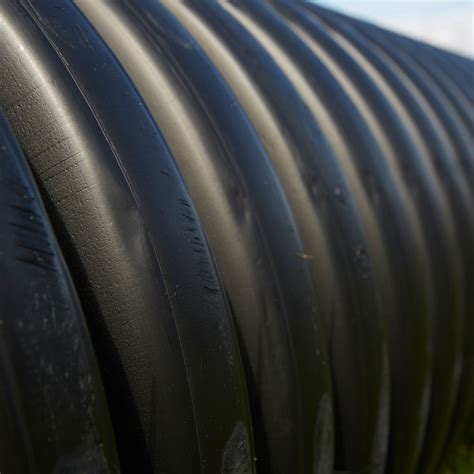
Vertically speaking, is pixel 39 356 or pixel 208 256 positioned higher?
pixel 208 256

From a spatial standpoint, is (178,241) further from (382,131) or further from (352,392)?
(382,131)

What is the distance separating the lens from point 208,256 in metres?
1.14

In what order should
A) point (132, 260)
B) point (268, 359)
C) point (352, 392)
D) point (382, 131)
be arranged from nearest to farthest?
point (132, 260)
point (268, 359)
point (352, 392)
point (382, 131)

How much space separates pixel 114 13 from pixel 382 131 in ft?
3.09

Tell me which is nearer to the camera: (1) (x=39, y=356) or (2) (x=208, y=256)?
(1) (x=39, y=356)

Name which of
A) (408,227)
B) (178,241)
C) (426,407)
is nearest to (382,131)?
(408,227)

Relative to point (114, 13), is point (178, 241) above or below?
below

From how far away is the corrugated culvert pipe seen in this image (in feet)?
2.98

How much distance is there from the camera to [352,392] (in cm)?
161

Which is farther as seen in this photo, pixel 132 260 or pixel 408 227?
pixel 408 227

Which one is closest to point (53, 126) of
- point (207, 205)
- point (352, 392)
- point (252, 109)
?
point (207, 205)

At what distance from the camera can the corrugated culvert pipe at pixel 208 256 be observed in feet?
2.98

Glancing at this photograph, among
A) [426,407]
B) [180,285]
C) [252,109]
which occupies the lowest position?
[426,407]

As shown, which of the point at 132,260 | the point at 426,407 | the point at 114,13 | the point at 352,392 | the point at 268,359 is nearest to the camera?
Answer: the point at 132,260
